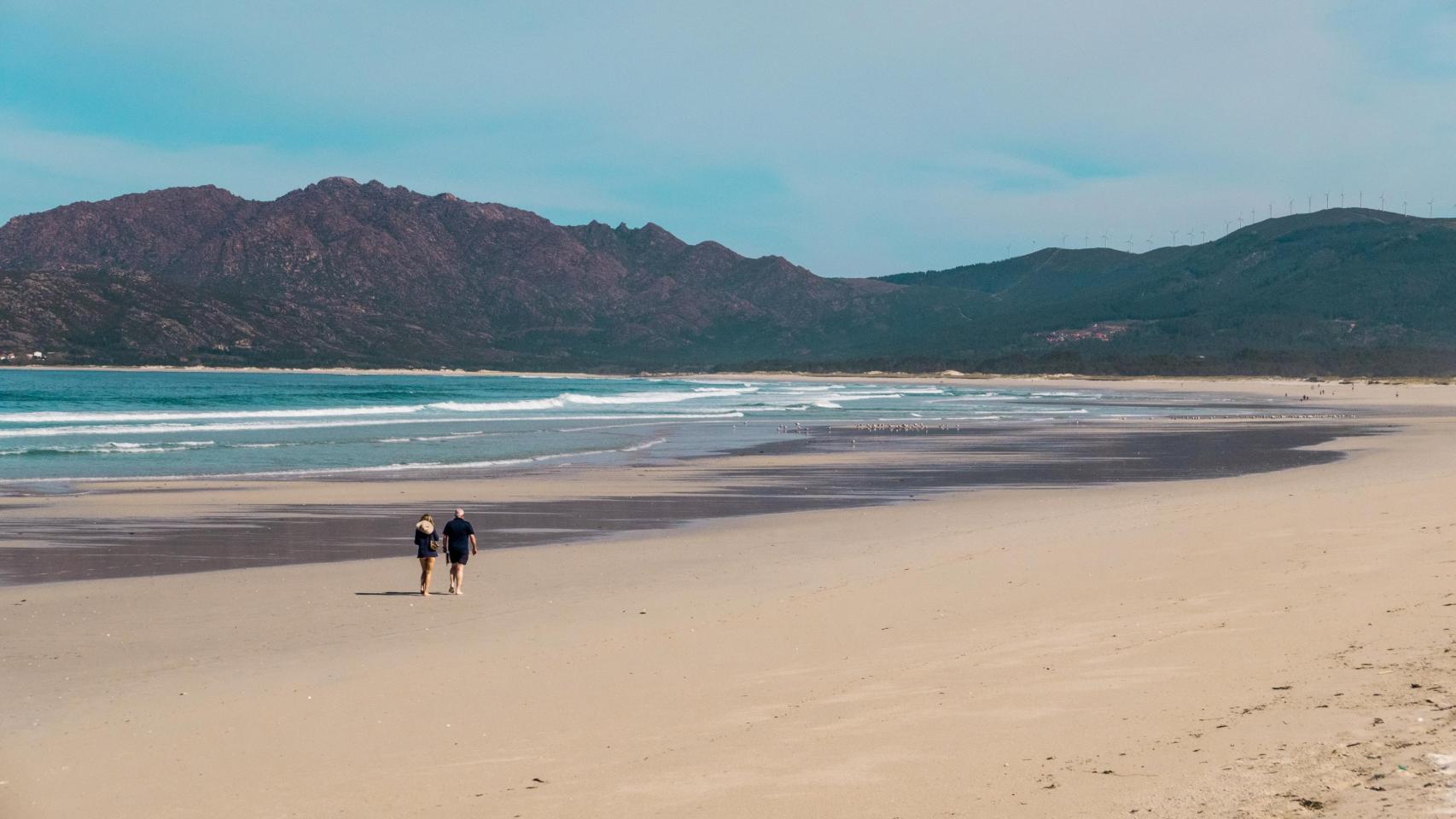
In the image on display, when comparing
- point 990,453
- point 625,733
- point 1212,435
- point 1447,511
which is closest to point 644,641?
point 625,733

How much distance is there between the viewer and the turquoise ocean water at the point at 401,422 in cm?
3428

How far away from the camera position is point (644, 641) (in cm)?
1107

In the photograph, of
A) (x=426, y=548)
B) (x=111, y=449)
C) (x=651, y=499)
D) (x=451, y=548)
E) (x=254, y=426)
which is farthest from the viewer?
(x=254, y=426)

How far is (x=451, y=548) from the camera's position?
14.4m

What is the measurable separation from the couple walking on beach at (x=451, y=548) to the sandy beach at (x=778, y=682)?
0.29 m

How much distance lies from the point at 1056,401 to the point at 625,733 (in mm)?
80322

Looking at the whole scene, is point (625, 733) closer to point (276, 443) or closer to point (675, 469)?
point (675, 469)

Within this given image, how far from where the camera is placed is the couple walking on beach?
557 inches

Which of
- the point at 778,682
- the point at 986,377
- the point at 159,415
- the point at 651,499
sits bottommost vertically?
the point at 651,499

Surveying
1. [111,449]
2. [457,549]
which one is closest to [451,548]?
[457,549]

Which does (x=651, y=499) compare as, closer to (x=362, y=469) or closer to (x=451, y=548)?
(x=451, y=548)

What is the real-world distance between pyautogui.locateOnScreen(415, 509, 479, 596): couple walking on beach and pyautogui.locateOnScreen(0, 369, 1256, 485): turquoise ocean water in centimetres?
1725

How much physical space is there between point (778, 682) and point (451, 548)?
638 centimetres

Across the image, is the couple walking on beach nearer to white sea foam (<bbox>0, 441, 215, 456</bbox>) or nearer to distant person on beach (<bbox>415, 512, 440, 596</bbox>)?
distant person on beach (<bbox>415, 512, 440, 596</bbox>)
